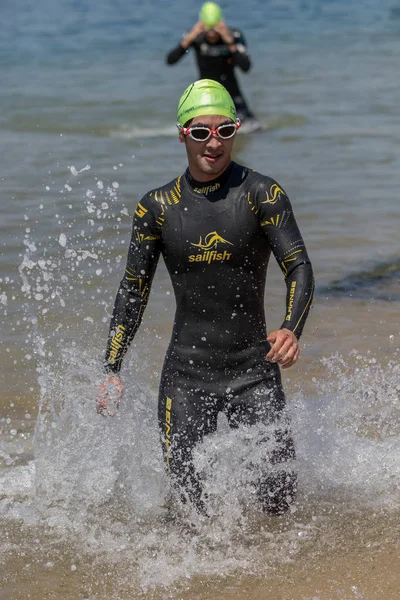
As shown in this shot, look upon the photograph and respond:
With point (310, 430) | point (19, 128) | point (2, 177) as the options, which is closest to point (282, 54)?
point (19, 128)

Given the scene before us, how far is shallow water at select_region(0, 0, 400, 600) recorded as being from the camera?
4.65 metres

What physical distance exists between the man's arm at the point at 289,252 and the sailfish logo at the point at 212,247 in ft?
0.66

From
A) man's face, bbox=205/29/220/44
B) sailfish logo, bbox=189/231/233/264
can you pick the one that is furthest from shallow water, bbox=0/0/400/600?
man's face, bbox=205/29/220/44

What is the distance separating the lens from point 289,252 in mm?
4547

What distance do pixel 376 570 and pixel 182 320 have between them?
4.70 ft

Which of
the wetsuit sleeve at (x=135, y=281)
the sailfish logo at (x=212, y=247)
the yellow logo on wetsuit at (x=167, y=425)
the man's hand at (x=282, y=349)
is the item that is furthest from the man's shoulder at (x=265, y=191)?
the yellow logo on wetsuit at (x=167, y=425)

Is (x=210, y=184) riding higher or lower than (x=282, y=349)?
higher

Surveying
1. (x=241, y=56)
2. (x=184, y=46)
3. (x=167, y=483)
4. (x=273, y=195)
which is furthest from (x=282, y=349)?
(x=184, y=46)

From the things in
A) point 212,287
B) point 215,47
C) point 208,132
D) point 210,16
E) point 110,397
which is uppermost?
point 208,132

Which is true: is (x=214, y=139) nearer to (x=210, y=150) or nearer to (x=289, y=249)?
(x=210, y=150)

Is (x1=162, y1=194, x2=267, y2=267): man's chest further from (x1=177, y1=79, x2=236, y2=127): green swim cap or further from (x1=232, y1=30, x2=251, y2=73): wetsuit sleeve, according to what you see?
(x1=232, y1=30, x2=251, y2=73): wetsuit sleeve

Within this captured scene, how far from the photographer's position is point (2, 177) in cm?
1238

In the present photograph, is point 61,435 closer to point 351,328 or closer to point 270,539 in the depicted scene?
point 270,539

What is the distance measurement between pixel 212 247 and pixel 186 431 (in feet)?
2.86
